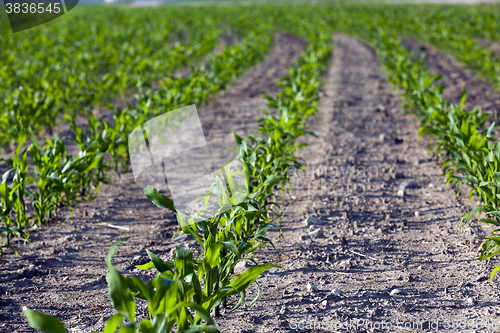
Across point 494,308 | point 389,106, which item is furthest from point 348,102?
point 494,308

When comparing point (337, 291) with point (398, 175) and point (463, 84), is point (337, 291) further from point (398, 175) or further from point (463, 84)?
point (463, 84)

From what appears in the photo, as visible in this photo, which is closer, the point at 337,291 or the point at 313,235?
the point at 337,291

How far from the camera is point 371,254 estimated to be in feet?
11.0

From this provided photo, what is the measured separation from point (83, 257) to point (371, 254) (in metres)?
2.36

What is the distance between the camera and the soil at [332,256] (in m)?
2.61

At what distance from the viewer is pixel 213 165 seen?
16.8 feet

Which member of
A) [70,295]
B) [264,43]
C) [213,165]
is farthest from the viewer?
[264,43]

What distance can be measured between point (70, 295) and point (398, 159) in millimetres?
4247

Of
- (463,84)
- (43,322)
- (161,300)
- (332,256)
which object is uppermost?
(43,322)

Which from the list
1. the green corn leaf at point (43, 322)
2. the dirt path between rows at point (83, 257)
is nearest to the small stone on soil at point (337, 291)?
the dirt path between rows at point (83, 257)

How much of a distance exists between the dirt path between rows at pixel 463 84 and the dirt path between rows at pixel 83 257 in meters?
6.01

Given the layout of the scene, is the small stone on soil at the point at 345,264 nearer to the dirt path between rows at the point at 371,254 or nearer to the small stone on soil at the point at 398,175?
the dirt path between rows at the point at 371,254

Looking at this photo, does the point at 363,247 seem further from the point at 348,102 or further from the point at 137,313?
the point at 348,102

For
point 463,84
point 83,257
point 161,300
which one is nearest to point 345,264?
point 161,300
